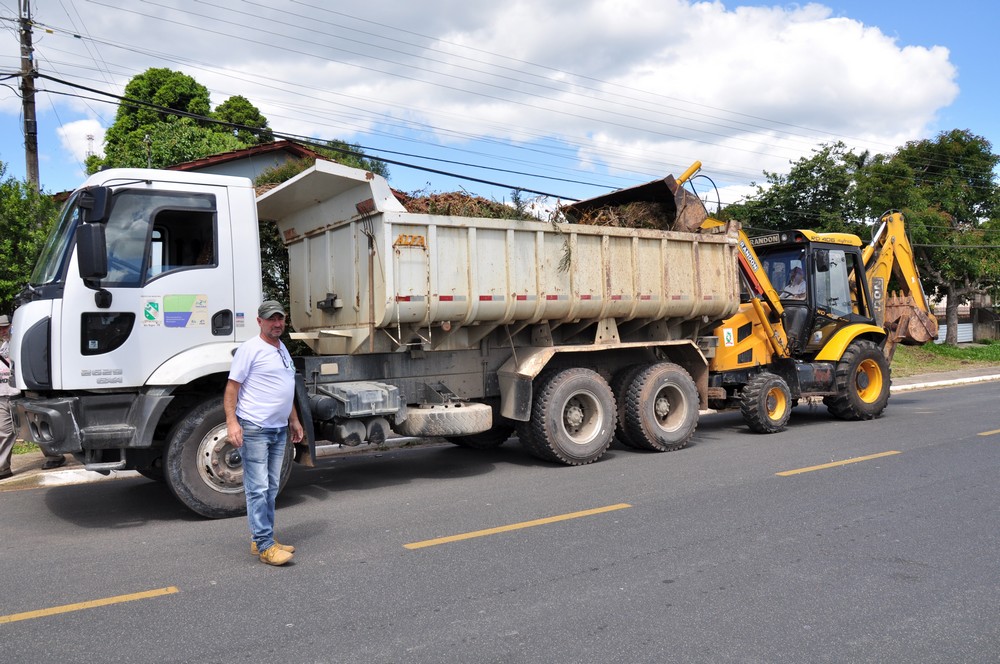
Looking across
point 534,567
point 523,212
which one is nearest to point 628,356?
point 523,212

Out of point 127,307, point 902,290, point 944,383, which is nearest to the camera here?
point 127,307

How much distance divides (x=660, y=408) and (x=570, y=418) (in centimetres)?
144

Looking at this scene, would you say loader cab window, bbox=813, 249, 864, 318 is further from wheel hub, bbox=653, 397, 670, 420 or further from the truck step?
the truck step

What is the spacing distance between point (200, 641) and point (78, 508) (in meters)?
3.84

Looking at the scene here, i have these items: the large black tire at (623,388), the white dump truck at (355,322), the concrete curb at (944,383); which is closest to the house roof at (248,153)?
the white dump truck at (355,322)

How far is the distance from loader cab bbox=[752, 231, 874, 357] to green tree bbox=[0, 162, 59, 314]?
1061 cm

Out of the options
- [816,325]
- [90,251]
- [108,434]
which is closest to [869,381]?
[816,325]

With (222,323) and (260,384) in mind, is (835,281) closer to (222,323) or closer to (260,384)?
(222,323)

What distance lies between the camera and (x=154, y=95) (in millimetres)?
31531

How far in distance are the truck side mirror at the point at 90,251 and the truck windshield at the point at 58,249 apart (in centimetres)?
36

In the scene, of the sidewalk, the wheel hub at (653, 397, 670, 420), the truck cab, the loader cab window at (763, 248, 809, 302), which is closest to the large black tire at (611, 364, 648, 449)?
the wheel hub at (653, 397, 670, 420)

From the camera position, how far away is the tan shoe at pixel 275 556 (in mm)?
5125

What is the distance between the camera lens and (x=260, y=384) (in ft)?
17.1

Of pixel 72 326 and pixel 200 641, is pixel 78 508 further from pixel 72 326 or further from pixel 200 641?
pixel 200 641
